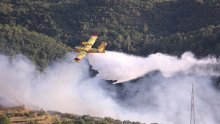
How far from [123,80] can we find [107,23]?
41948 mm

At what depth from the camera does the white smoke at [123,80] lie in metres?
108

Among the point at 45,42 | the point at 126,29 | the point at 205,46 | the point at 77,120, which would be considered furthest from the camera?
the point at 126,29

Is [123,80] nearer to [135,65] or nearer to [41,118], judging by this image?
[135,65]

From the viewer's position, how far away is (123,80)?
107 meters

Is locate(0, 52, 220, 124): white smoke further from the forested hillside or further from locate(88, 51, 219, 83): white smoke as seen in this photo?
the forested hillside

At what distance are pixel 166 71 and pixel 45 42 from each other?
1243 inches

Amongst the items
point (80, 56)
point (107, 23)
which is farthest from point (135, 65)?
point (107, 23)

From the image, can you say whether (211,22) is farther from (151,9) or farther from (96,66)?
(96,66)

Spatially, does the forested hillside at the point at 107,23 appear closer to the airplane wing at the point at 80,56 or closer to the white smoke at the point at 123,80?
the white smoke at the point at 123,80

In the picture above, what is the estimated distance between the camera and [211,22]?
137500 millimetres

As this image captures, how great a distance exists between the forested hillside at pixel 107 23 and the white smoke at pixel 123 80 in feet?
43.7

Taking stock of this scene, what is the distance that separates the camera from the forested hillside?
13225cm

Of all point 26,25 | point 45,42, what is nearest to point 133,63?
point 45,42

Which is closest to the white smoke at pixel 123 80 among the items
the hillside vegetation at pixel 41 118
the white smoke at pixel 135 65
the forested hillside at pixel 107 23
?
the white smoke at pixel 135 65
